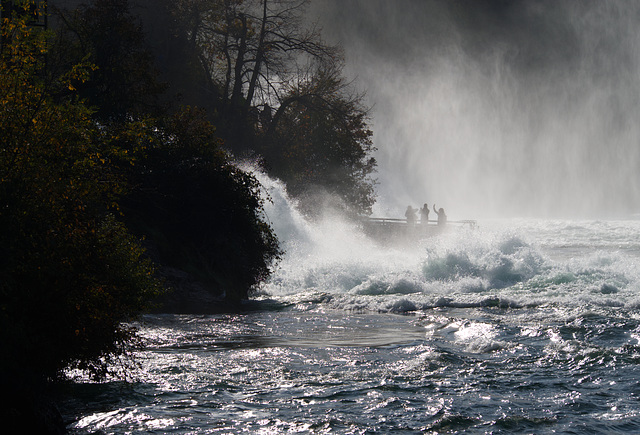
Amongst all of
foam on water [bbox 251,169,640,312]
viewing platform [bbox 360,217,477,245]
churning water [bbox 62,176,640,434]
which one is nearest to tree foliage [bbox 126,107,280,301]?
churning water [bbox 62,176,640,434]

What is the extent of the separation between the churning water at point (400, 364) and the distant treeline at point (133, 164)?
1006 mm

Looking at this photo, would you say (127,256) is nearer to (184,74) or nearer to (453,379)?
(453,379)

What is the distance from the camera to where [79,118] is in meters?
7.28

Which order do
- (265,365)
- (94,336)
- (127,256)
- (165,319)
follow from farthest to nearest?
(165,319)
(265,365)
(127,256)
(94,336)

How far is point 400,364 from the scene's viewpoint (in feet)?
31.7

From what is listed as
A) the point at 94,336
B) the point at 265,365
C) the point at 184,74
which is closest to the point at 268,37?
the point at 184,74

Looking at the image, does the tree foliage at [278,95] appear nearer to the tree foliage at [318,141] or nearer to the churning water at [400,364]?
the tree foliage at [318,141]

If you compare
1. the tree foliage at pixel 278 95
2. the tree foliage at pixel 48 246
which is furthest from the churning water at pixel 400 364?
the tree foliage at pixel 278 95

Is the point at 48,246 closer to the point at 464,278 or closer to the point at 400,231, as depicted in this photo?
the point at 464,278

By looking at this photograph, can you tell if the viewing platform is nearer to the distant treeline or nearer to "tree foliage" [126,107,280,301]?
the distant treeline

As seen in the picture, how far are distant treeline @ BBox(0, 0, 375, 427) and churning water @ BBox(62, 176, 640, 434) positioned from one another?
101cm

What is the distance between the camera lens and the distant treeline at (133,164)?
6121 mm

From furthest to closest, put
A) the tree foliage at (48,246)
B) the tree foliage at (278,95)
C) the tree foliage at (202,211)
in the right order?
the tree foliage at (278,95), the tree foliage at (202,211), the tree foliage at (48,246)

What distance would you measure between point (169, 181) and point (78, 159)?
1087cm
